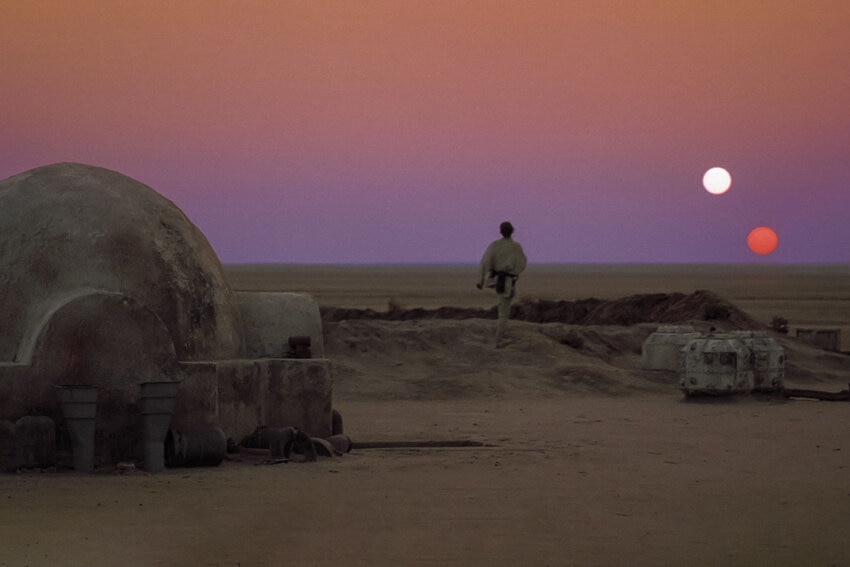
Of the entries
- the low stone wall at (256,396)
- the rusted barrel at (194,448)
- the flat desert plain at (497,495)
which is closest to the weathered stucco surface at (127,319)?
the low stone wall at (256,396)

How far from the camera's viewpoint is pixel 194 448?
10336mm

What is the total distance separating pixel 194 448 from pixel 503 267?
9246mm

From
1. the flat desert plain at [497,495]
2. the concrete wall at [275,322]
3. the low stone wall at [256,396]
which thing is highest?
the concrete wall at [275,322]

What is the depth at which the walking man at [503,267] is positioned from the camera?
1894 cm

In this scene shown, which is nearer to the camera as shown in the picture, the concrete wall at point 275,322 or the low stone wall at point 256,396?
the low stone wall at point 256,396

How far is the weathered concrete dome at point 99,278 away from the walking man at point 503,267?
301 inches

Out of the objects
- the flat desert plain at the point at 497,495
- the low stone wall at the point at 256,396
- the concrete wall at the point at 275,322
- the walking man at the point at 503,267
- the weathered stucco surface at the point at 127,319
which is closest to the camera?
the flat desert plain at the point at 497,495

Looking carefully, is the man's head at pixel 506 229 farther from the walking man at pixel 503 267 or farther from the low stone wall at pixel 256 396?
the low stone wall at pixel 256 396

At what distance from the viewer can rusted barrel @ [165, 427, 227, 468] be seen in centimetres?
1031

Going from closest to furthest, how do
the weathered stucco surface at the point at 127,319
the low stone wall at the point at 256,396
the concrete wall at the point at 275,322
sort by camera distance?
1. the weathered stucco surface at the point at 127,319
2. the low stone wall at the point at 256,396
3. the concrete wall at the point at 275,322

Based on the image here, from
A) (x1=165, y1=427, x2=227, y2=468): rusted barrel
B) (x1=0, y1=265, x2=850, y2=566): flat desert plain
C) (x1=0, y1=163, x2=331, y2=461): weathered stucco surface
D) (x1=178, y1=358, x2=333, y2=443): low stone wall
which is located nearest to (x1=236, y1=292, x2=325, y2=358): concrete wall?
(x1=0, y1=163, x2=331, y2=461): weathered stucco surface

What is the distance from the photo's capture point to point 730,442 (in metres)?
12.5

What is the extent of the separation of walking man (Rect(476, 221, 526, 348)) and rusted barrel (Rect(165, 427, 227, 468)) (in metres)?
8.71

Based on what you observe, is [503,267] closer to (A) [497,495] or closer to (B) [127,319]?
(B) [127,319]
